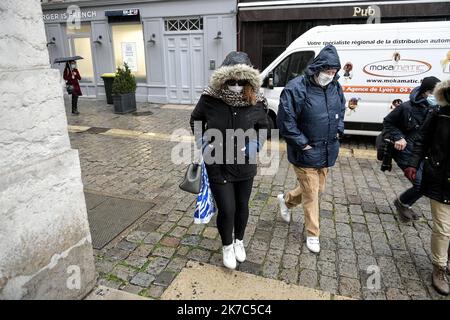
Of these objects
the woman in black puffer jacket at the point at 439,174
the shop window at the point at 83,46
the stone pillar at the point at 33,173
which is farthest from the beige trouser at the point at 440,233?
the shop window at the point at 83,46

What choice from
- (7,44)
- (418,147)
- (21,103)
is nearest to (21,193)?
(21,103)

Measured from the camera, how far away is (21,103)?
2.12 meters

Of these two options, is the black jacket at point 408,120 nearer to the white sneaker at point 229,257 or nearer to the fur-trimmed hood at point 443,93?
the fur-trimmed hood at point 443,93

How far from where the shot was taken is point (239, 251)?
331 cm

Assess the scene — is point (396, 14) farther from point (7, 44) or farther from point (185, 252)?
point (7, 44)

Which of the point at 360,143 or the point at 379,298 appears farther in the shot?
the point at 360,143

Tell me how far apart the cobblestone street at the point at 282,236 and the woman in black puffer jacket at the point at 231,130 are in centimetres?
61

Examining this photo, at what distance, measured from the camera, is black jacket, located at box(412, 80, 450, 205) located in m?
2.77

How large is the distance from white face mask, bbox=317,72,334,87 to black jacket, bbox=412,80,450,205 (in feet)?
2.88

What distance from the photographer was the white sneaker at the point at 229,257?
313 centimetres

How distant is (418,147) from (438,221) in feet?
2.16

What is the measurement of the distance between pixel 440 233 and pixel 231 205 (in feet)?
5.86

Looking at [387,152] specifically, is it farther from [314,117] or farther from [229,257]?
[229,257]

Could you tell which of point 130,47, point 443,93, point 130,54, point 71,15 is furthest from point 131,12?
point 443,93
